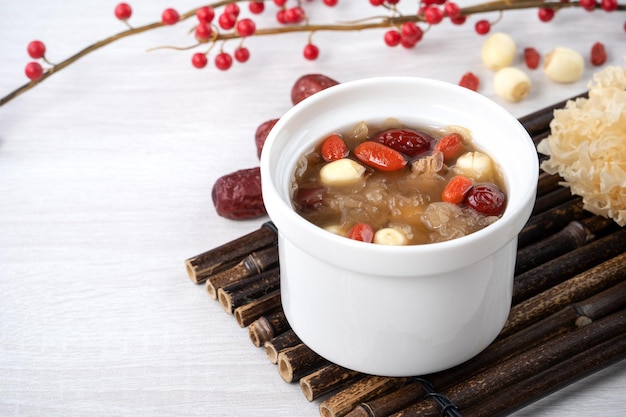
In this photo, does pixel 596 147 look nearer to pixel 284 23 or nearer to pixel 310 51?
pixel 310 51

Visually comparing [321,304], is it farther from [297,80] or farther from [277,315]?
[297,80]

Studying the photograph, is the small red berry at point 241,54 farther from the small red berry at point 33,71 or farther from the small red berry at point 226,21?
the small red berry at point 33,71

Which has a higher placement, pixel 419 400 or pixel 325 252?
pixel 325 252

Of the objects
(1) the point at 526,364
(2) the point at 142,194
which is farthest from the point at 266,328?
(2) the point at 142,194

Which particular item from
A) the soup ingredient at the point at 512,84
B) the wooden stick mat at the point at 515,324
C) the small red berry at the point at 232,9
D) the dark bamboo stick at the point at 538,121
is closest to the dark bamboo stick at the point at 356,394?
the wooden stick mat at the point at 515,324

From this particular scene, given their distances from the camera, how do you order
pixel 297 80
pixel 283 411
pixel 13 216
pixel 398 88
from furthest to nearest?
pixel 297 80 < pixel 13 216 < pixel 398 88 < pixel 283 411

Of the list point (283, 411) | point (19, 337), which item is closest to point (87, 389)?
point (19, 337)

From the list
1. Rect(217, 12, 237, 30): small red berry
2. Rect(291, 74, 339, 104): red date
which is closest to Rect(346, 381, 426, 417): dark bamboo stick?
Rect(291, 74, 339, 104): red date

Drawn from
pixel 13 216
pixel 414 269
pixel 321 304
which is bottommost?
pixel 13 216
